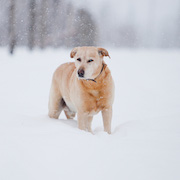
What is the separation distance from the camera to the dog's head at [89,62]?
7.20 ft

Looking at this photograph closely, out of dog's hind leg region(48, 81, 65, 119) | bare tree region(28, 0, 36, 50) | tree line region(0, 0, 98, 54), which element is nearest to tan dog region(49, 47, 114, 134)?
dog's hind leg region(48, 81, 65, 119)

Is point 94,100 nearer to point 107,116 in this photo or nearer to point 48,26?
point 107,116

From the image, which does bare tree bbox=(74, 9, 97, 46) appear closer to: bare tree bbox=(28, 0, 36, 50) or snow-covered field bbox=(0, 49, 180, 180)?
bare tree bbox=(28, 0, 36, 50)

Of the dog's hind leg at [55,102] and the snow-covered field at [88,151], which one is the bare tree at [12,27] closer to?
the dog's hind leg at [55,102]

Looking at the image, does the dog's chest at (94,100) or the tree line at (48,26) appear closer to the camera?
the dog's chest at (94,100)

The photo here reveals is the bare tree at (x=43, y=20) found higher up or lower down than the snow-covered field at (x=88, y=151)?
higher up

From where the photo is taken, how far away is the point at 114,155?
4.82 feet

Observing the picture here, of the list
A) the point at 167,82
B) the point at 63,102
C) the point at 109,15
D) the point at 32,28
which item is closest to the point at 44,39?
the point at 32,28

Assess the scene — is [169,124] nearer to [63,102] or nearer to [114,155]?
[114,155]

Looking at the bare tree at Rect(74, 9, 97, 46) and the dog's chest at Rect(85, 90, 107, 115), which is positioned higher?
the bare tree at Rect(74, 9, 97, 46)

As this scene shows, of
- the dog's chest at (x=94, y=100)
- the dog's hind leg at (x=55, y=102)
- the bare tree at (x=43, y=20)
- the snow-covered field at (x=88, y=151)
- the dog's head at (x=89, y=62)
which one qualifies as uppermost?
the bare tree at (x=43, y=20)

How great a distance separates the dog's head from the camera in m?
2.20

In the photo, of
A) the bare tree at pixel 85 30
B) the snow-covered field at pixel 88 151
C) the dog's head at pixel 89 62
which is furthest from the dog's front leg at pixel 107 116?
the bare tree at pixel 85 30

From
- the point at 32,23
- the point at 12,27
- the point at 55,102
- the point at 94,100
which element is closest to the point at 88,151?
the point at 94,100
